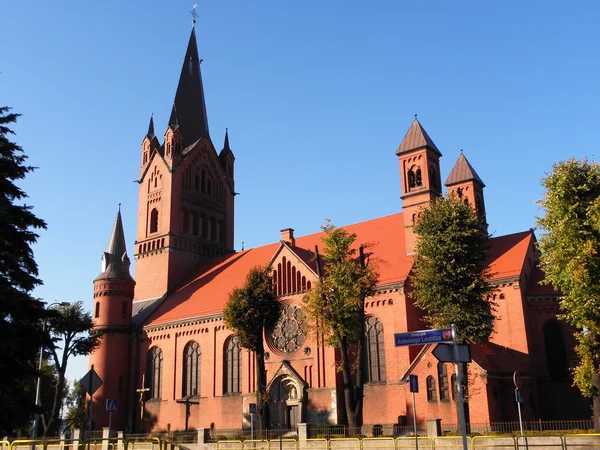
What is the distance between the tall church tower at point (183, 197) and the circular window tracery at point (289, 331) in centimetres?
1751

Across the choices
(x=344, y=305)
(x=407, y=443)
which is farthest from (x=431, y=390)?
(x=407, y=443)

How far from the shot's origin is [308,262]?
46.3 metres

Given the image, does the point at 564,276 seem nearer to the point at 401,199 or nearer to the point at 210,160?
the point at 401,199

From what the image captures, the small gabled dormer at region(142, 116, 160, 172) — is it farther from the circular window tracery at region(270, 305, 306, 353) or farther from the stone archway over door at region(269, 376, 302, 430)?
the stone archway over door at region(269, 376, 302, 430)

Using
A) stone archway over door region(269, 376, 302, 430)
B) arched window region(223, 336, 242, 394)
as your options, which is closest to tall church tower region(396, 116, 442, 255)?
stone archway over door region(269, 376, 302, 430)

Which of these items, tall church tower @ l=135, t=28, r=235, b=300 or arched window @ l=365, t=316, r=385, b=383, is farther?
tall church tower @ l=135, t=28, r=235, b=300

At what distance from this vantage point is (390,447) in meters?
25.8

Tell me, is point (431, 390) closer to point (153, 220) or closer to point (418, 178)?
point (418, 178)

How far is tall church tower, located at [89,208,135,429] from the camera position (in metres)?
54.1

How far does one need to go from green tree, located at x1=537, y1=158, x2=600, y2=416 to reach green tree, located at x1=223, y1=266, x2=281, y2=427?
18.7 m

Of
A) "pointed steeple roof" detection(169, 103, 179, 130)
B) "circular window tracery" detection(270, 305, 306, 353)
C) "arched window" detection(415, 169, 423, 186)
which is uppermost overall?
"pointed steeple roof" detection(169, 103, 179, 130)

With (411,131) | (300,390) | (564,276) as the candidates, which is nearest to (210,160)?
(411,131)

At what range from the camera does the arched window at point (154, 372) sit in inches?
2142

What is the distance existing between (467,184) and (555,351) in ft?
46.8
